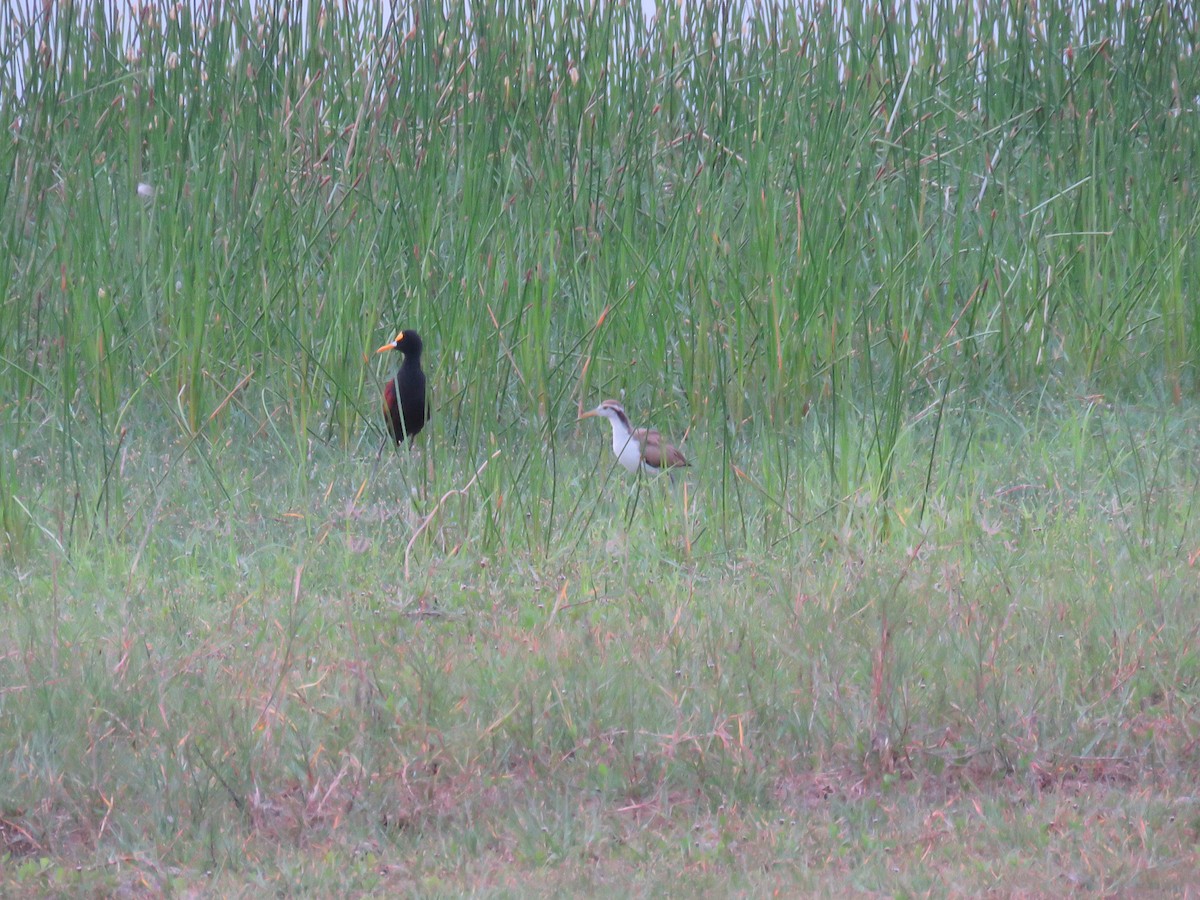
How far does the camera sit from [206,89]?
640cm

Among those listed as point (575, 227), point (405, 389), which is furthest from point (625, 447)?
point (575, 227)

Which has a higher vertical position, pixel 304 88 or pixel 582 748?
pixel 304 88

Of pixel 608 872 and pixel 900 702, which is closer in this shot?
pixel 608 872

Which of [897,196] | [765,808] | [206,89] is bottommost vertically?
[765,808]

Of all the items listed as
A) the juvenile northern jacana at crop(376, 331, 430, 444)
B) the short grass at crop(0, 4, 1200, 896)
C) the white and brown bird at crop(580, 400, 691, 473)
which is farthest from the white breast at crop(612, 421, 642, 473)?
the juvenile northern jacana at crop(376, 331, 430, 444)

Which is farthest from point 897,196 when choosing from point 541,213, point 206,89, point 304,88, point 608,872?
point 608,872

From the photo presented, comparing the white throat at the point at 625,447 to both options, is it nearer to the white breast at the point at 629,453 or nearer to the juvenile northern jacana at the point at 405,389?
the white breast at the point at 629,453

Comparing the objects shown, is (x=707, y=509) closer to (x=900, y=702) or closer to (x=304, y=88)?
(x=900, y=702)

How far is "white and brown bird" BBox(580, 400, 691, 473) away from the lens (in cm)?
493

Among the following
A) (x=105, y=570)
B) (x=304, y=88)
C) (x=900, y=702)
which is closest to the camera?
(x=900, y=702)

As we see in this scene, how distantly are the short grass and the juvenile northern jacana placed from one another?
143 millimetres

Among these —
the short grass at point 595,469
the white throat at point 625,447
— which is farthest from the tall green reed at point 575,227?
the white throat at point 625,447

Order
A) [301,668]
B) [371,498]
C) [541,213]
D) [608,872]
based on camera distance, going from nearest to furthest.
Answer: [608,872] < [301,668] < [371,498] < [541,213]

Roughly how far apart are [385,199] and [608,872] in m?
4.05
